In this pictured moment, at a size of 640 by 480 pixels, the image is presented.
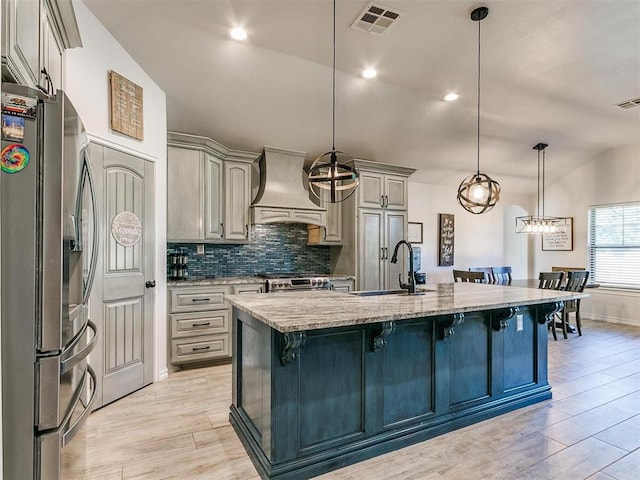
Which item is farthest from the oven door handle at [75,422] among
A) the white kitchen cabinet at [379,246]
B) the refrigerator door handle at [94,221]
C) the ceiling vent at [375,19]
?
the white kitchen cabinet at [379,246]

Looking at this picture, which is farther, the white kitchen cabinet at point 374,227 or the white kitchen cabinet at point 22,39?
the white kitchen cabinet at point 374,227

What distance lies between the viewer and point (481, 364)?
2.75 m

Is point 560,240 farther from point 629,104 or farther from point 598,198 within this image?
point 629,104

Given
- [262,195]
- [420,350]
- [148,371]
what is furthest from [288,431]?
[262,195]

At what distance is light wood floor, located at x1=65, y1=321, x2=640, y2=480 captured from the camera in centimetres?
206

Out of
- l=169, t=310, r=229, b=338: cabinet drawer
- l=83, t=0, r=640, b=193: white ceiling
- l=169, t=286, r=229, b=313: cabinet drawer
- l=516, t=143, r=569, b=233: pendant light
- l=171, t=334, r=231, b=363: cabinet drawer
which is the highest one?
l=83, t=0, r=640, b=193: white ceiling

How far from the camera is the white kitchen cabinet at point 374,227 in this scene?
16.3 feet

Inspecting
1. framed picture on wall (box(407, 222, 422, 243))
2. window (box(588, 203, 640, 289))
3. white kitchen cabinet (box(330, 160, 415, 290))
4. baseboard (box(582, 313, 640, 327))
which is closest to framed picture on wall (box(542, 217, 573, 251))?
window (box(588, 203, 640, 289))

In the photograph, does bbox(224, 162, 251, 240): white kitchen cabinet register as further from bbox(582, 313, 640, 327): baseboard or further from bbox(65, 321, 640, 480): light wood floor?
bbox(582, 313, 640, 327): baseboard

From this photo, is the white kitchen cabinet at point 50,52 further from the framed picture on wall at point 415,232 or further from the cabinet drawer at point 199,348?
the framed picture on wall at point 415,232

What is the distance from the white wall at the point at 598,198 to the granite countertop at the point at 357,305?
4.54m

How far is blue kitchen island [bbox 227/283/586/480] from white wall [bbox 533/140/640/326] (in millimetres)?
4588

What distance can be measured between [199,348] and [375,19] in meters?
3.57

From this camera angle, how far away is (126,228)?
3133 mm
